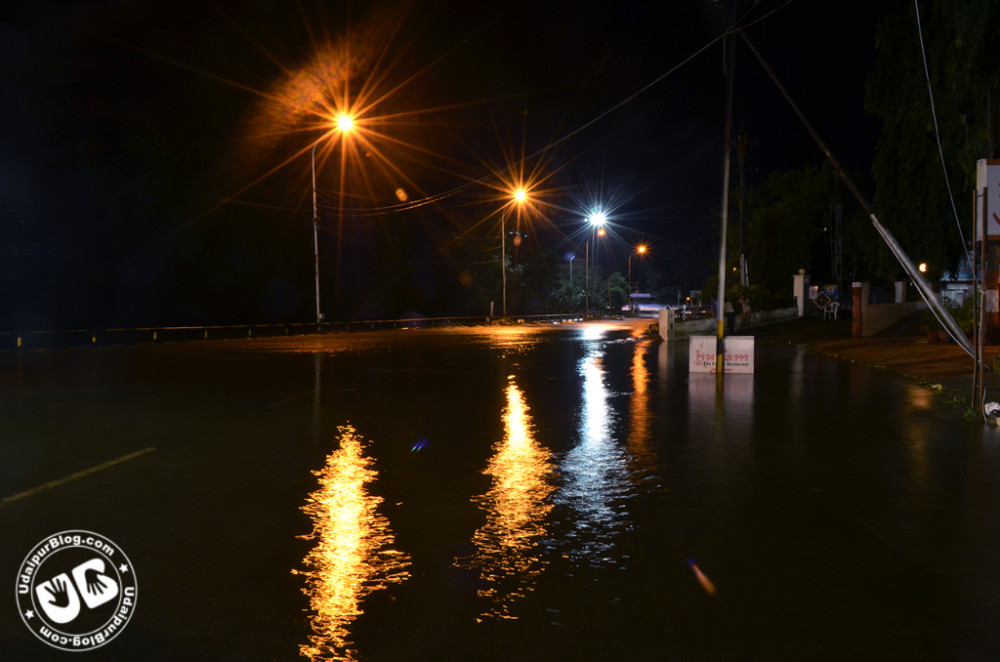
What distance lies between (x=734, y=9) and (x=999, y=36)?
230 inches

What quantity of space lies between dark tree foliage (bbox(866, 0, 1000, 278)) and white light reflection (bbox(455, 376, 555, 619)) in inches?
586

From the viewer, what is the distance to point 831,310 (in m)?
59.8

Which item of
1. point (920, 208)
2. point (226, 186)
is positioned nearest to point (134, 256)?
point (226, 186)

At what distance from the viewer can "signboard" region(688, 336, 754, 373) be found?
2189 cm

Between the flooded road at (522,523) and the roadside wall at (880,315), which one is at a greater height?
the roadside wall at (880,315)

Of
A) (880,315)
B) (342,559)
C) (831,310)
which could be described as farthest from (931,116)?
(831,310)

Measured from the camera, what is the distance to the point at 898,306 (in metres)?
46.1

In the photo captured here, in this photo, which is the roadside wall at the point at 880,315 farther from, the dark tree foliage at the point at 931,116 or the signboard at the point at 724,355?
the signboard at the point at 724,355

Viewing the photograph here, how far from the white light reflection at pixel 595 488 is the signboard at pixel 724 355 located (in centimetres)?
821

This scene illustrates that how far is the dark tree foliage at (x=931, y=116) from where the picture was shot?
19922 millimetres

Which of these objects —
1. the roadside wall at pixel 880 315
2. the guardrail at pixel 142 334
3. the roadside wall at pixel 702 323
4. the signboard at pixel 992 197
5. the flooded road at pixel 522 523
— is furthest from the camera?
the roadside wall at pixel 702 323

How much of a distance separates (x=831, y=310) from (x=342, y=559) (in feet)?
192
